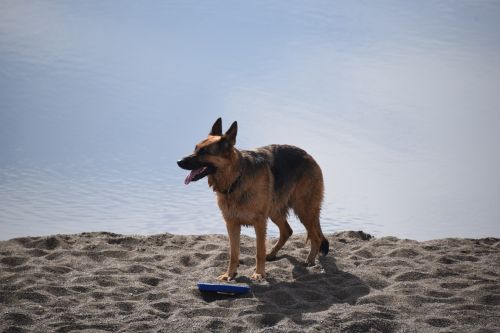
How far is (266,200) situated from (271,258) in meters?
1.29

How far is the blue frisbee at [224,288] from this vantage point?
7.17 m

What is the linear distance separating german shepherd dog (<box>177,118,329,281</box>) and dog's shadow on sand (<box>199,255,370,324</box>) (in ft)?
1.21

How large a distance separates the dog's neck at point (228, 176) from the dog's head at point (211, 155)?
0.04 m

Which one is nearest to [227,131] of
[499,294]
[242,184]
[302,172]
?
[242,184]

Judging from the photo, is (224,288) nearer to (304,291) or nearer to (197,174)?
(304,291)

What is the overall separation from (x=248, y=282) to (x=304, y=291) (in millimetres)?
742

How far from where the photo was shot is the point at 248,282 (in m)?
7.81

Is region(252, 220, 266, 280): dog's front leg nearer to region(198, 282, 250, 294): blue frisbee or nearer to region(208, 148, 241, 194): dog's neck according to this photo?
region(208, 148, 241, 194): dog's neck

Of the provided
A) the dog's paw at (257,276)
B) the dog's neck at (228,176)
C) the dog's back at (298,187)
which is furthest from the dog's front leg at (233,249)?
the dog's back at (298,187)

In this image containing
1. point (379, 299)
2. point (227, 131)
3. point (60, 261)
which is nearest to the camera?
point (379, 299)

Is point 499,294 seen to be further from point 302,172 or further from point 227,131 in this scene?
point 227,131

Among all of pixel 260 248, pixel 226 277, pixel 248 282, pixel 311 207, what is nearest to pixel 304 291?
pixel 248 282

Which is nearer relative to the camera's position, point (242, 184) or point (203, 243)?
point (242, 184)

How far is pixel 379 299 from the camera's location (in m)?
7.02
